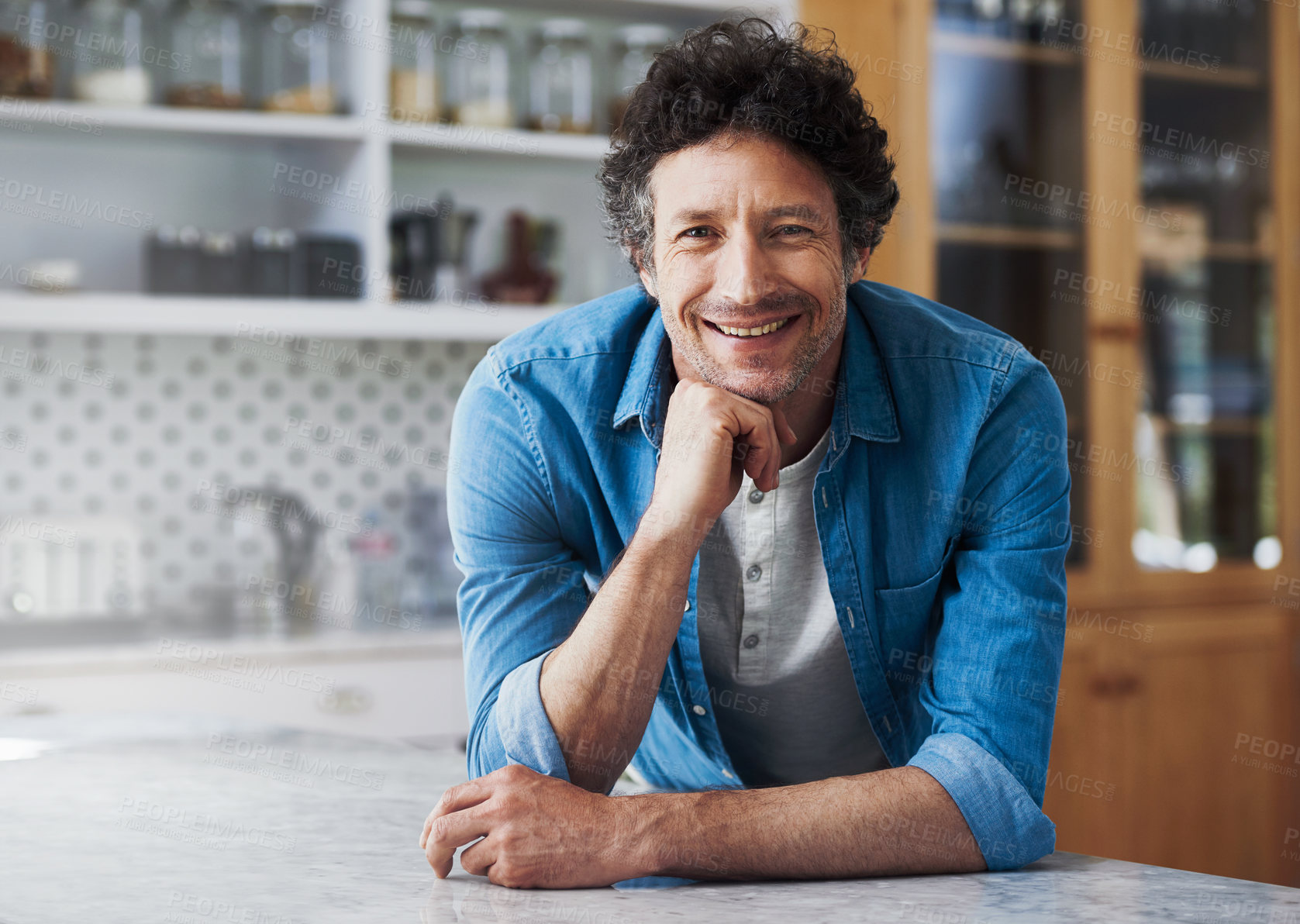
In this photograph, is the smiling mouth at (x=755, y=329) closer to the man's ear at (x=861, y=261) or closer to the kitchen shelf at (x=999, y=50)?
the man's ear at (x=861, y=261)

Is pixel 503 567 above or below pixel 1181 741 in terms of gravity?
above

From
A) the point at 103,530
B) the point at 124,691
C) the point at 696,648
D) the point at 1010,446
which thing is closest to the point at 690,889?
the point at 696,648

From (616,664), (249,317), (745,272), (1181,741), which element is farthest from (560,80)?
(1181,741)

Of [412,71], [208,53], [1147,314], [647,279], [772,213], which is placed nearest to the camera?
[772,213]

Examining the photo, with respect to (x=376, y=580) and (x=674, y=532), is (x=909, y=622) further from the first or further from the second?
(x=376, y=580)

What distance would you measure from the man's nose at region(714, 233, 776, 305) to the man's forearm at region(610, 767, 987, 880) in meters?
A: 0.45

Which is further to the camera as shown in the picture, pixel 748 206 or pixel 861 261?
pixel 861 261

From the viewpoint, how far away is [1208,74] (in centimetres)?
277

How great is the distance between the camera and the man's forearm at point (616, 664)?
101cm

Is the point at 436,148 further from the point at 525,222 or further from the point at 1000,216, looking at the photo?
the point at 1000,216

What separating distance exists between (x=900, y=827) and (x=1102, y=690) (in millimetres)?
1778

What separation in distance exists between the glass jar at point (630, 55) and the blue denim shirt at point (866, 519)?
57.8 inches

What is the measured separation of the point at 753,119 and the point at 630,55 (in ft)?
5.16

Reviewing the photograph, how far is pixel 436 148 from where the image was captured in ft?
8.08
